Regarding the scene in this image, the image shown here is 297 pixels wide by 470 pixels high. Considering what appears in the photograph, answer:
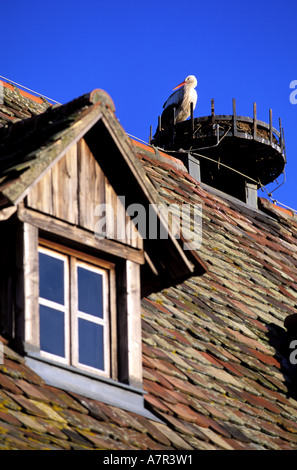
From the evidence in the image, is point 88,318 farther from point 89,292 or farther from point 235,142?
point 235,142

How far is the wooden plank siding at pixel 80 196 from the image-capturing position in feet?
22.6

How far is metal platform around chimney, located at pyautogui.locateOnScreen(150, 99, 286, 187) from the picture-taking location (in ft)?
67.6

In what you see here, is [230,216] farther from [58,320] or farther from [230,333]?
[58,320]

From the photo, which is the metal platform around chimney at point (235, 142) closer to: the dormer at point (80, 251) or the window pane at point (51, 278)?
the dormer at point (80, 251)

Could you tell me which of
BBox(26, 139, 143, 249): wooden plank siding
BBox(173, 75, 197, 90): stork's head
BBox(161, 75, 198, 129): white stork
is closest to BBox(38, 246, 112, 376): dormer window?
BBox(26, 139, 143, 249): wooden plank siding

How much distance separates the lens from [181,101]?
2706 cm

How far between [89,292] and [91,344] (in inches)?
14.4

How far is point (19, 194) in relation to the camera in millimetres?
6512

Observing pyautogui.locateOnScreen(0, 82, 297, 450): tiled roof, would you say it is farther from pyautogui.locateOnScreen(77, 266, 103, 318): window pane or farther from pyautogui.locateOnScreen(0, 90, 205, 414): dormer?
pyautogui.locateOnScreen(77, 266, 103, 318): window pane

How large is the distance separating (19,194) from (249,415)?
9.48ft

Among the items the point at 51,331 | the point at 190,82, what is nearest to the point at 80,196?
the point at 51,331

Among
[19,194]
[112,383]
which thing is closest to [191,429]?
[112,383]

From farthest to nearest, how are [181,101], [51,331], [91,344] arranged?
[181,101] → [91,344] → [51,331]
